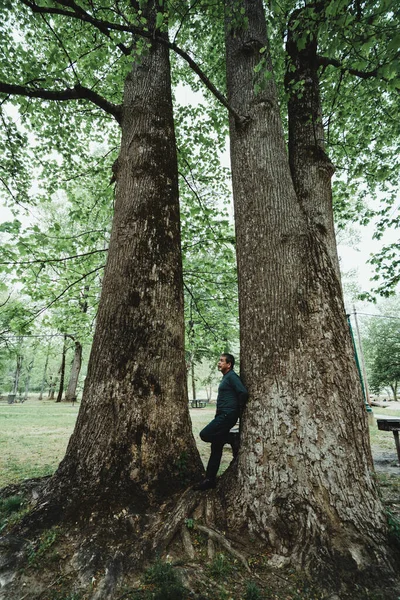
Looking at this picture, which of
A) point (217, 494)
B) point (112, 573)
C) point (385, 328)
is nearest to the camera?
point (112, 573)

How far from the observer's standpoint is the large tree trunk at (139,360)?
9.46 feet

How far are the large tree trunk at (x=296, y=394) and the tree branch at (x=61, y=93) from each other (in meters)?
2.80

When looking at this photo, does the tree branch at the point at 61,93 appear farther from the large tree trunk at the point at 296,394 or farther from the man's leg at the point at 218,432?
the man's leg at the point at 218,432

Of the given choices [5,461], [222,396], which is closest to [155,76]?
[222,396]

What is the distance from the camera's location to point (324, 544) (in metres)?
2.34

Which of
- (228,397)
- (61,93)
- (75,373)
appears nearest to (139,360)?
(228,397)

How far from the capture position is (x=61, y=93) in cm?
464

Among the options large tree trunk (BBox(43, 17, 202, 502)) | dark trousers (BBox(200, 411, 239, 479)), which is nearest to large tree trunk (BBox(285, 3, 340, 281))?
large tree trunk (BBox(43, 17, 202, 502))

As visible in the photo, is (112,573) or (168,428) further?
(168,428)

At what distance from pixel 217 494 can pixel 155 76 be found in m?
5.90

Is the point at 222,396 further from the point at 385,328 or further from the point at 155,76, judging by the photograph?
the point at 385,328

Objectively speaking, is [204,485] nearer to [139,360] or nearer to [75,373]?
[139,360]

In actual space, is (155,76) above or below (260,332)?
above

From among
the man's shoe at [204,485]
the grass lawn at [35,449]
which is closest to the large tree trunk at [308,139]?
the man's shoe at [204,485]
